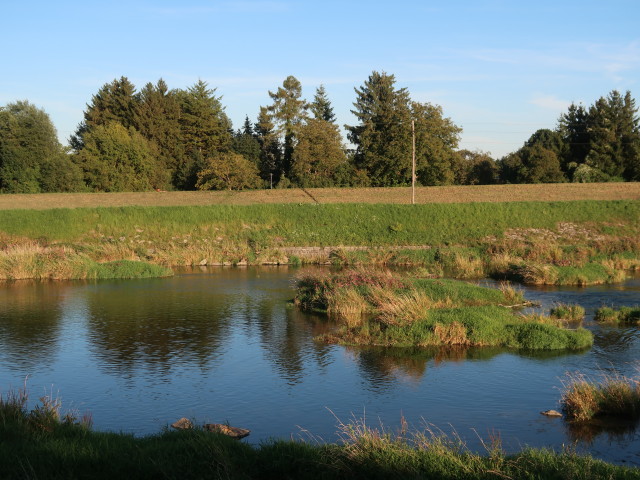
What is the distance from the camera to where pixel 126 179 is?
79.8 meters

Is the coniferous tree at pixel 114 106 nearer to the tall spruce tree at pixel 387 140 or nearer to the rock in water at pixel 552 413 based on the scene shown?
the tall spruce tree at pixel 387 140

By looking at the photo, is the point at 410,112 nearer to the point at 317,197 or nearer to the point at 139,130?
the point at 317,197

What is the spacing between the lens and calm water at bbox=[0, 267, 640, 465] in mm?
13703

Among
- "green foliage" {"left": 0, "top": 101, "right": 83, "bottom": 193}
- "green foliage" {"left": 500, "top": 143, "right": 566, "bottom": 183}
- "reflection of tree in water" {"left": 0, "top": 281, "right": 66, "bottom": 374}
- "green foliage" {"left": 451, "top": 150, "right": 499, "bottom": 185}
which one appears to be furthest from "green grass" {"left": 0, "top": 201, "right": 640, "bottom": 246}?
"green foliage" {"left": 451, "top": 150, "right": 499, "bottom": 185}

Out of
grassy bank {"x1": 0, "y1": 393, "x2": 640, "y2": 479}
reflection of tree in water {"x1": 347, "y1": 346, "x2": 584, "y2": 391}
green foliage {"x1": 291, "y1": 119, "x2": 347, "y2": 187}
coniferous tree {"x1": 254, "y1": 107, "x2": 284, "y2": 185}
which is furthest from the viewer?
coniferous tree {"x1": 254, "y1": 107, "x2": 284, "y2": 185}

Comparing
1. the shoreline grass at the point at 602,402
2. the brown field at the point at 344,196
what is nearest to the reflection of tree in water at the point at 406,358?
the shoreline grass at the point at 602,402

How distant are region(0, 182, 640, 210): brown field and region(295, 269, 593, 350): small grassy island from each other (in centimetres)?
3472

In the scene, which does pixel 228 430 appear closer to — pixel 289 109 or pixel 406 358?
pixel 406 358

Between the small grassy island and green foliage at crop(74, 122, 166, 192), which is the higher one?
green foliage at crop(74, 122, 166, 192)

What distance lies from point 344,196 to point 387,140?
58.8 feet

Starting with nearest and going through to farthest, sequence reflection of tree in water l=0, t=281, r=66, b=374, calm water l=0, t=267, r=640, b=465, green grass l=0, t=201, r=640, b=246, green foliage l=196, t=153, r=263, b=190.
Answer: calm water l=0, t=267, r=640, b=465, reflection of tree in water l=0, t=281, r=66, b=374, green grass l=0, t=201, r=640, b=246, green foliage l=196, t=153, r=263, b=190

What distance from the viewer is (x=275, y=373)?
1786 cm

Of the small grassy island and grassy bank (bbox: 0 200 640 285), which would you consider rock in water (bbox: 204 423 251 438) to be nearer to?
the small grassy island

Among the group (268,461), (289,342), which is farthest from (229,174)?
(268,461)
